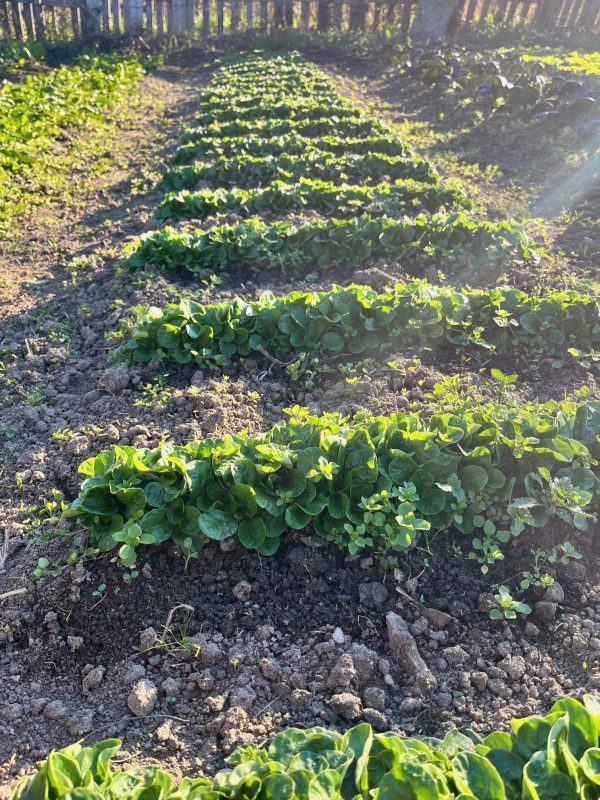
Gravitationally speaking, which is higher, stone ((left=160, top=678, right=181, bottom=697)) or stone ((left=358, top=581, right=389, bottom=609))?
stone ((left=358, top=581, right=389, bottom=609))

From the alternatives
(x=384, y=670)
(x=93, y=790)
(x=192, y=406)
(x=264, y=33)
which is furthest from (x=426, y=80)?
(x=93, y=790)

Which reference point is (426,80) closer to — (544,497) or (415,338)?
(415,338)

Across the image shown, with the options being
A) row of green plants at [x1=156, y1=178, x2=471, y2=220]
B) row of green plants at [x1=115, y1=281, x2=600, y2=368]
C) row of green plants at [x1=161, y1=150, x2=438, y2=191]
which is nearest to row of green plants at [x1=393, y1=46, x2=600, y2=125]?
row of green plants at [x1=161, y1=150, x2=438, y2=191]

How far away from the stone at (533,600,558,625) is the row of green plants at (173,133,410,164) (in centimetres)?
748

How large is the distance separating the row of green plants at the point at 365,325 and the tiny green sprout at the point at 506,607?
2217 millimetres

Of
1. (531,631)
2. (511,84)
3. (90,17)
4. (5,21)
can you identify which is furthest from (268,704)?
(90,17)

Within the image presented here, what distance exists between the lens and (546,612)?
3.12m

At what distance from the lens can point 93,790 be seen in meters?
2.01

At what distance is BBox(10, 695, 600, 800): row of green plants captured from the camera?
2041 mm

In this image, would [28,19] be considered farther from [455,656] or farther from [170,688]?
[455,656]

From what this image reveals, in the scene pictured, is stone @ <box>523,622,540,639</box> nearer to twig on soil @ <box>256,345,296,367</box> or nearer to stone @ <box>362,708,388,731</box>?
stone @ <box>362,708,388,731</box>

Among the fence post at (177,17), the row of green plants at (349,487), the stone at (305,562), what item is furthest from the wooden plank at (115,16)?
the stone at (305,562)

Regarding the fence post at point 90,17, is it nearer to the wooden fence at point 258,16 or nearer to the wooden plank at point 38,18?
the wooden fence at point 258,16

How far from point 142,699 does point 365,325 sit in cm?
293
